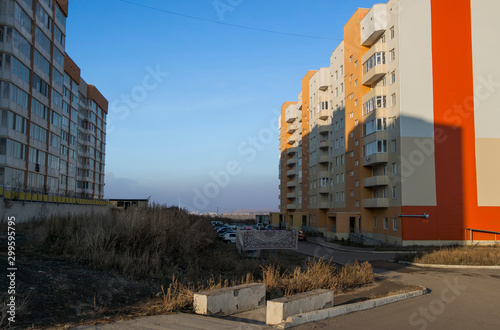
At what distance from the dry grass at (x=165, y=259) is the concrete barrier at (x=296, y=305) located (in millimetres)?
1211

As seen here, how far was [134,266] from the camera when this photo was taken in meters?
11.8

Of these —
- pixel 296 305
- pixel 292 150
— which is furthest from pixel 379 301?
pixel 292 150

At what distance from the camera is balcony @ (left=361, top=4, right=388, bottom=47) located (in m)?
41.5

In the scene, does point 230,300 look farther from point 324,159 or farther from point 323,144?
point 323,144

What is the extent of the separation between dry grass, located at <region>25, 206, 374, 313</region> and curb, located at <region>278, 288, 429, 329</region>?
5.09 feet

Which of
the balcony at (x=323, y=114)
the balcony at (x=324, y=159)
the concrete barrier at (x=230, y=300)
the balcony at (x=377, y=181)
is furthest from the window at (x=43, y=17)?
the concrete barrier at (x=230, y=300)

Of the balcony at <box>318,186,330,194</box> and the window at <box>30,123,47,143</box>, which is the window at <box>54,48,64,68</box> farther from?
the balcony at <box>318,186,330,194</box>

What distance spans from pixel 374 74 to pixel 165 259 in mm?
34167

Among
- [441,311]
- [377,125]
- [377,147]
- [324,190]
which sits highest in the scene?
[377,125]

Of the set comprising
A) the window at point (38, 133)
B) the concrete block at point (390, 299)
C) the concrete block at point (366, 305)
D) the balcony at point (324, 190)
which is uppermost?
the window at point (38, 133)

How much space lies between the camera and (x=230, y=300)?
9062mm

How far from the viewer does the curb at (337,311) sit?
8047 millimetres

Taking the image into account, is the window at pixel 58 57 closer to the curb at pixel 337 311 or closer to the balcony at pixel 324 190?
the balcony at pixel 324 190

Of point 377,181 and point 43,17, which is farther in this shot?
point 43,17
